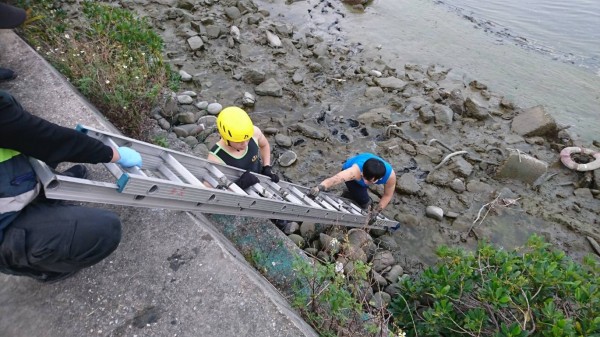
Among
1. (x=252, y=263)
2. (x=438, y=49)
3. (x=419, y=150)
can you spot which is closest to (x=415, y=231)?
(x=419, y=150)

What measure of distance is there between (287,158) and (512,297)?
357 centimetres

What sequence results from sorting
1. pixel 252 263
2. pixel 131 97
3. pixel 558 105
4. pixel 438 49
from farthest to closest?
1. pixel 438 49
2. pixel 558 105
3. pixel 131 97
4. pixel 252 263

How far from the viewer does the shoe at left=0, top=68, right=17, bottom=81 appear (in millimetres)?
4043

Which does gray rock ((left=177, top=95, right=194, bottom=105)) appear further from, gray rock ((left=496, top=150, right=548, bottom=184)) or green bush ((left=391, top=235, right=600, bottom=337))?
gray rock ((left=496, top=150, right=548, bottom=184))

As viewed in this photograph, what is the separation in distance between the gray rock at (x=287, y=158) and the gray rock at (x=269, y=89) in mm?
1598

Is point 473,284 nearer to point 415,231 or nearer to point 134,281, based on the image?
point 415,231

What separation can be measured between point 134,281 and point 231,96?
467cm

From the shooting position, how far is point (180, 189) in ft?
7.86

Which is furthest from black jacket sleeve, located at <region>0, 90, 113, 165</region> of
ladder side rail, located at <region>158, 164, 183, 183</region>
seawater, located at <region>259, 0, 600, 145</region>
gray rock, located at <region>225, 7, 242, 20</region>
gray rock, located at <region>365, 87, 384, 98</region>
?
gray rock, located at <region>225, 7, 242, 20</region>

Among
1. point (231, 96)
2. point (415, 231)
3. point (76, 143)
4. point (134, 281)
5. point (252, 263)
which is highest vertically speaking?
point (76, 143)

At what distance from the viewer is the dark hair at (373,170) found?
443cm

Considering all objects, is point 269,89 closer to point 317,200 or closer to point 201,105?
point 201,105

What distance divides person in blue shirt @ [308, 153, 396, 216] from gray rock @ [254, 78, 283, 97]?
260 centimetres

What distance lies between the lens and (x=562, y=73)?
30.3 ft
